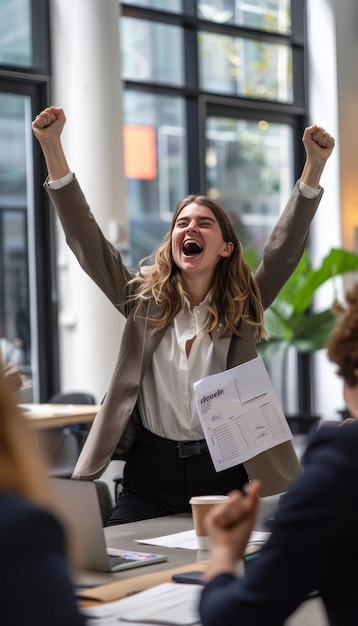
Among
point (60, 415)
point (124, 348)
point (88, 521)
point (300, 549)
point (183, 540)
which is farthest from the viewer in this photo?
point (60, 415)

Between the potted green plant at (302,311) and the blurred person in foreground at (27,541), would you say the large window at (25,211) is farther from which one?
the blurred person in foreground at (27,541)

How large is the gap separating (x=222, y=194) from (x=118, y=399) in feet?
18.9

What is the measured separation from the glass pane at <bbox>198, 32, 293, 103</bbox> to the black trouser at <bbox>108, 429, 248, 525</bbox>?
588 centimetres

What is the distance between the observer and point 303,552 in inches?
54.9

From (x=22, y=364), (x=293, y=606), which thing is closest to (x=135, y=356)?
(x=293, y=606)

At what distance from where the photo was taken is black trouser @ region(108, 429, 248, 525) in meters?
2.89

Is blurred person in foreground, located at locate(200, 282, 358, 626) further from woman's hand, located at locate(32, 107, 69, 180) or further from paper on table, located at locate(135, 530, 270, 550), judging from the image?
woman's hand, located at locate(32, 107, 69, 180)

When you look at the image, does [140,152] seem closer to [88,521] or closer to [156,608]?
[88,521]

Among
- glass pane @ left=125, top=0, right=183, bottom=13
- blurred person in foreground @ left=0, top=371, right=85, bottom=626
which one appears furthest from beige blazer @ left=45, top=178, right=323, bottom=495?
glass pane @ left=125, top=0, right=183, bottom=13

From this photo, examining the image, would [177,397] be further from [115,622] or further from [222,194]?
[222,194]

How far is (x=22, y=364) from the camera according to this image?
7.32 m

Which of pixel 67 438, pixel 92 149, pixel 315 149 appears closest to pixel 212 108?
pixel 92 149

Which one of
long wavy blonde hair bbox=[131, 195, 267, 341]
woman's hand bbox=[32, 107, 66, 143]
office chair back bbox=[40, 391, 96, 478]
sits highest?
woman's hand bbox=[32, 107, 66, 143]

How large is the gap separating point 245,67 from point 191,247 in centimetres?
578
